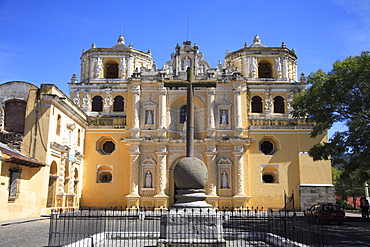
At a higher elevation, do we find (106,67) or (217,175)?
(106,67)

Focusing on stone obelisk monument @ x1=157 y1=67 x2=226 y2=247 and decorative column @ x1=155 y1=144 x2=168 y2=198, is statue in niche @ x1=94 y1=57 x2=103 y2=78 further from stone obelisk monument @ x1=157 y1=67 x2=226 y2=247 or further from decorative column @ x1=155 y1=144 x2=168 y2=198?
stone obelisk monument @ x1=157 y1=67 x2=226 y2=247

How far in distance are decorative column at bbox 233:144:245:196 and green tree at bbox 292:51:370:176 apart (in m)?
8.48

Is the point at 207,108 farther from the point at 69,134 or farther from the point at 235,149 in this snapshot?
the point at 69,134

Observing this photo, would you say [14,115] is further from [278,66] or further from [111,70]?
[278,66]

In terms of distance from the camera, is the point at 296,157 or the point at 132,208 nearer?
the point at 132,208

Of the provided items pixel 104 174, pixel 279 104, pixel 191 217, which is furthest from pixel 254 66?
pixel 191 217

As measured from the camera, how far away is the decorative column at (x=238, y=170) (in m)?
26.9

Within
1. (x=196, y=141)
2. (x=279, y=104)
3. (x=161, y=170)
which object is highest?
(x=279, y=104)

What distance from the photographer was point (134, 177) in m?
Answer: 27.1

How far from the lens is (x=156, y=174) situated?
2745cm

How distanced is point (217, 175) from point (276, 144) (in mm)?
5375

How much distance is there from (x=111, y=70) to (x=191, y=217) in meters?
25.1

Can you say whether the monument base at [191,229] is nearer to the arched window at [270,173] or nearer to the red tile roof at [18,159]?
the red tile roof at [18,159]

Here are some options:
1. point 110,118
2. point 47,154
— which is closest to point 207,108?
point 110,118
